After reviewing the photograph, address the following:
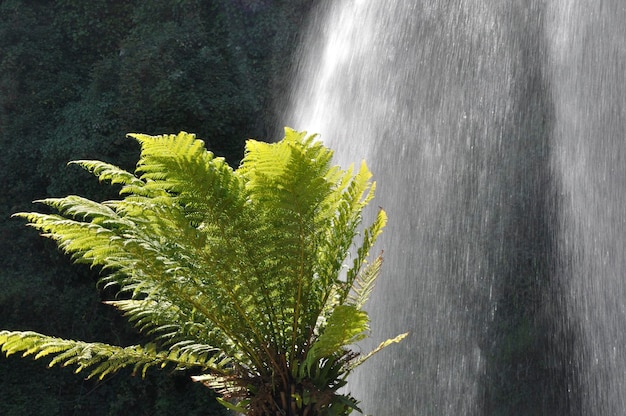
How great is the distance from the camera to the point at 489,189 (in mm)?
6742

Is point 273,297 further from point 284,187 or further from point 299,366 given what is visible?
point 284,187

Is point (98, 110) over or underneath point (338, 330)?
over

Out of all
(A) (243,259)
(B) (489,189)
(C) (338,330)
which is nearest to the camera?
(C) (338,330)

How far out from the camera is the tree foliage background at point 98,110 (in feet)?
29.9

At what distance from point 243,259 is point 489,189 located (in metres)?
3.53

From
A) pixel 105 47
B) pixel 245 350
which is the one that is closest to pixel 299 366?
pixel 245 350

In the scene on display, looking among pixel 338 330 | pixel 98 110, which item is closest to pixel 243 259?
pixel 338 330

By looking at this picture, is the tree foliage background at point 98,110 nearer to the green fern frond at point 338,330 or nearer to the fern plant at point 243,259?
the fern plant at point 243,259

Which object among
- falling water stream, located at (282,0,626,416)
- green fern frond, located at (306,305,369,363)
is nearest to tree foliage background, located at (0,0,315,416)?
falling water stream, located at (282,0,626,416)

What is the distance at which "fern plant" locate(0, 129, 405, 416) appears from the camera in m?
3.55

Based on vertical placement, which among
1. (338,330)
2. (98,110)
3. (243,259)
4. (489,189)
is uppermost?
(98,110)

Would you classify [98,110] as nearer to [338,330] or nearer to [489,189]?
[489,189]

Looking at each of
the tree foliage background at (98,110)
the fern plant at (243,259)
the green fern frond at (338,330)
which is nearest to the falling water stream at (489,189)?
the fern plant at (243,259)

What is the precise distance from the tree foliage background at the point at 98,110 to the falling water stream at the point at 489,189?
2.64 metres
